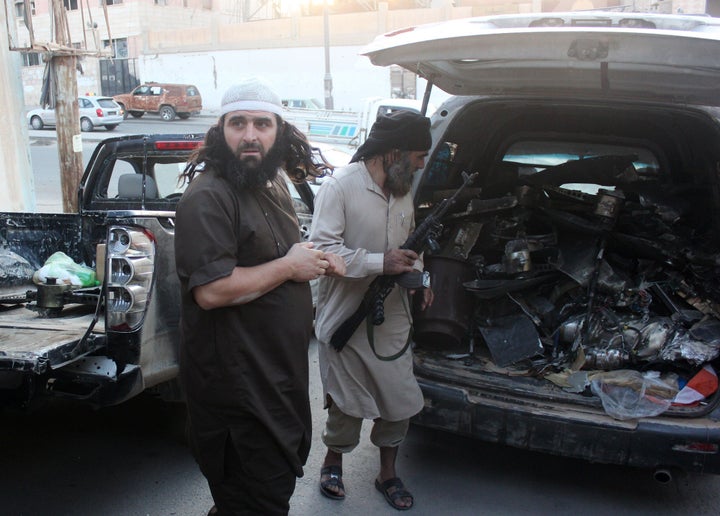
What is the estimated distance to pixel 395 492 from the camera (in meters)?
3.22

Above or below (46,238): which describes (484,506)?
below

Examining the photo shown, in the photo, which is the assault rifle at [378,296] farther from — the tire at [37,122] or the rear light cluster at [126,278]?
the tire at [37,122]

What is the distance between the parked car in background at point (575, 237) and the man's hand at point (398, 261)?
22.1 inches

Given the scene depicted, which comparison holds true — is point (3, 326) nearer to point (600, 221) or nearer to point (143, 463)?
point (143, 463)

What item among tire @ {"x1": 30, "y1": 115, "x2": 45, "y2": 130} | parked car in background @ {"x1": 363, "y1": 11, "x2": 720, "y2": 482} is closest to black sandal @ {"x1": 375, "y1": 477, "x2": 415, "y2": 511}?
parked car in background @ {"x1": 363, "y1": 11, "x2": 720, "y2": 482}

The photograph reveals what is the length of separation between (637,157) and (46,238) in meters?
3.79

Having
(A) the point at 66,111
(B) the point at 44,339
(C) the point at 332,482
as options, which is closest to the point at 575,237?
(C) the point at 332,482

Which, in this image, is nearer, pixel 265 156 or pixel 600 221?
pixel 265 156

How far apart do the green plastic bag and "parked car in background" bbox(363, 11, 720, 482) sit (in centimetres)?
188

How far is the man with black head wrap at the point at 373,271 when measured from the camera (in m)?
2.98

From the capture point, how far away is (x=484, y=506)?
127 inches

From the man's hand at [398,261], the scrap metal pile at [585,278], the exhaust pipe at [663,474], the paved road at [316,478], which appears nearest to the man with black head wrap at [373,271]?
the man's hand at [398,261]

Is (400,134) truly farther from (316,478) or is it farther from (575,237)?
(316,478)

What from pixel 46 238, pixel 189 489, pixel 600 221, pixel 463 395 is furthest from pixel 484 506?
pixel 46 238
